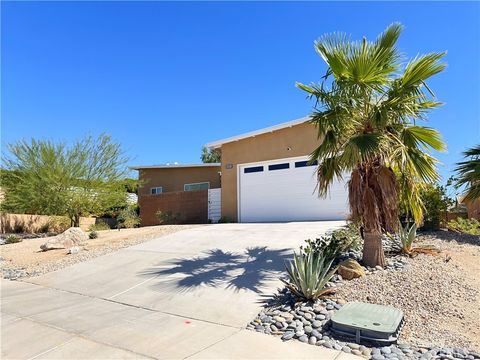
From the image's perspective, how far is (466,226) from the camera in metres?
11.7

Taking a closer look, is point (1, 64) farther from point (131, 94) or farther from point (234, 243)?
point (234, 243)

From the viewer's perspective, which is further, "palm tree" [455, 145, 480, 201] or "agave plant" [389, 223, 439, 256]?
"palm tree" [455, 145, 480, 201]

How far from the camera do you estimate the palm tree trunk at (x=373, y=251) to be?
7.46 metres

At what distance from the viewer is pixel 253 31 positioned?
40.7ft

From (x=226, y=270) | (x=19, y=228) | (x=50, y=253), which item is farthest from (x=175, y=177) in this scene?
(x=226, y=270)

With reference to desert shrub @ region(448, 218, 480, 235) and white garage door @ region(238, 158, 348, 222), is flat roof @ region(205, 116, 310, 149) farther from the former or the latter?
desert shrub @ region(448, 218, 480, 235)

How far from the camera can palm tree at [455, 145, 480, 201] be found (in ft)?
36.0

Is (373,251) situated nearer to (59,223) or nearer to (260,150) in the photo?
(260,150)

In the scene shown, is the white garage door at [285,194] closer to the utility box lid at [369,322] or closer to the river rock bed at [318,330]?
the river rock bed at [318,330]

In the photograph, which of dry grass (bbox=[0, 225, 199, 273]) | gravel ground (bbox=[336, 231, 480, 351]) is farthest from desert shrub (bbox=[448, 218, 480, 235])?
dry grass (bbox=[0, 225, 199, 273])

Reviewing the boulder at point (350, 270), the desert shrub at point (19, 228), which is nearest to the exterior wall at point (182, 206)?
the desert shrub at point (19, 228)

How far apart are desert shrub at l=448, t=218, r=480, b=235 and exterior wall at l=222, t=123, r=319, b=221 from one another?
627cm

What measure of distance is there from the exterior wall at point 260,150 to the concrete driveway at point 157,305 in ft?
19.2

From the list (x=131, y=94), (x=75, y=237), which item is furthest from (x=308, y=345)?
(x=131, y=94)
